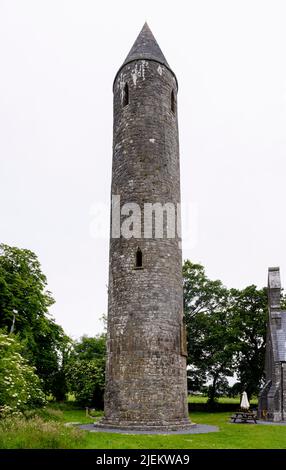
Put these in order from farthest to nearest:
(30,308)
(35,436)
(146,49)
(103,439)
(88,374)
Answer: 1. (88,374)
2. (30,308)
3. (146,49)
4. (103,439)
5. (35,436)

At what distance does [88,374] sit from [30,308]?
673cm

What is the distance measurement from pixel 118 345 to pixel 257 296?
20.9 m

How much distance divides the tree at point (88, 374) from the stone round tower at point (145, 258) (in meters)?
13.9

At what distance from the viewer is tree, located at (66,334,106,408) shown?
30.7m

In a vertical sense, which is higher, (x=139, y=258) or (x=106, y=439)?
(x=139, y=258)

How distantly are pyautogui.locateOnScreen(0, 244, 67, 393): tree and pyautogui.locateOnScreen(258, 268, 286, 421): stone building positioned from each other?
13256 millimetres

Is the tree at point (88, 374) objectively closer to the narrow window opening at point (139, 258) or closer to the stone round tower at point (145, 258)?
the stone round tower at point (145, 258)

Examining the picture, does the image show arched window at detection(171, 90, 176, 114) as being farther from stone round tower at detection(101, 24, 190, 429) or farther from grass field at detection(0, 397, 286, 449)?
grass field at detection(0, 397, 286, 449)

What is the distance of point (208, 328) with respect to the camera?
36.8m

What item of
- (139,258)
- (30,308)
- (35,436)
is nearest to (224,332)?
(30,308)

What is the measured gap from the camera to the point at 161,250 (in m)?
18.0

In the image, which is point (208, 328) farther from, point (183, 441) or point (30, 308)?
point (183, 441)

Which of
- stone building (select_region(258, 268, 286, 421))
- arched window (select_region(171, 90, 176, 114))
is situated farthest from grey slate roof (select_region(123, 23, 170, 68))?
stone building (select_region(258, 268, 286, 421))
